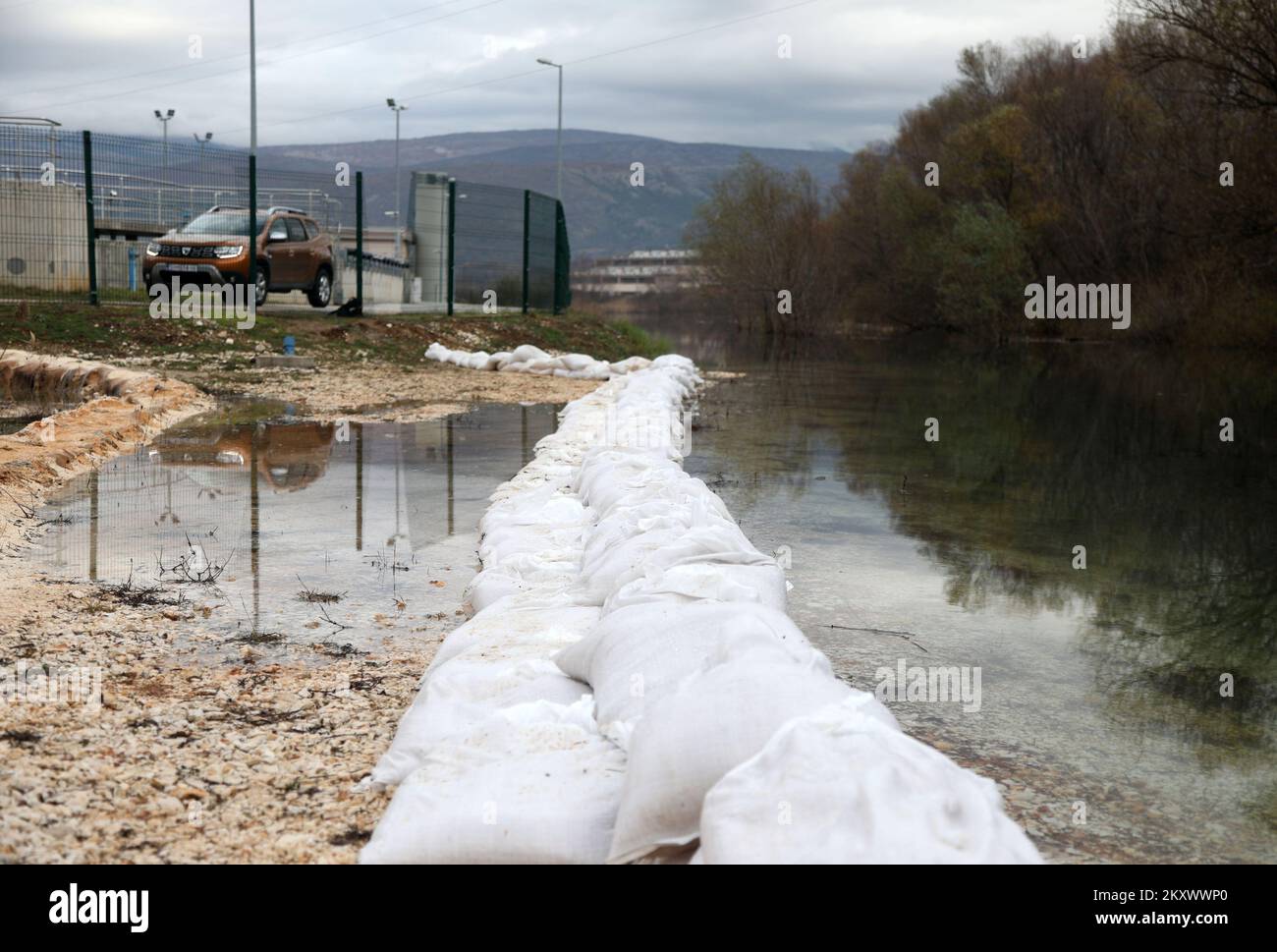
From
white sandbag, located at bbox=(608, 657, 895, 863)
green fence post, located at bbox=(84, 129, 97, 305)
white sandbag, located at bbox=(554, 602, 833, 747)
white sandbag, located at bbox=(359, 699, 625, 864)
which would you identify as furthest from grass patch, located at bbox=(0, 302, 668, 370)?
white sandbag, located at bbox=(608, 657, 895, 863)

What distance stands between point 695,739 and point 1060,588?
3.60 m

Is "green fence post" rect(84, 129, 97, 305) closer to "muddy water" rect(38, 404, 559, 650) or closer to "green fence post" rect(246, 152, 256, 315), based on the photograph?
"green fence post" rect(246, 152, 256, 315)

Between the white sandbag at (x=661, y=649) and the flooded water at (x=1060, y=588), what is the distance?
0.74m

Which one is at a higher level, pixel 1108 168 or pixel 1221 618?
pixel 1108 168

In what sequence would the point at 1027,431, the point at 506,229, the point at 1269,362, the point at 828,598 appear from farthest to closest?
1. the point at 1269,362
2. the point at 506,229
3. the point at 1027,431
4. the point at 828,598

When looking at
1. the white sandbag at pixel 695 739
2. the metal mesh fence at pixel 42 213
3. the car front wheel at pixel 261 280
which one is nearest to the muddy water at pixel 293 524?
the white sandbag at pixel 695 739

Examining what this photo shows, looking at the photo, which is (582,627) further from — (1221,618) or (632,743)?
(1221,618)

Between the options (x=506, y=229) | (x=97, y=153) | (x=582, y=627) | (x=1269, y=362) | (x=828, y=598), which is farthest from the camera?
(x=1269, y=362)

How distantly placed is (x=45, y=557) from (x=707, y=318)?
49459 millimetres

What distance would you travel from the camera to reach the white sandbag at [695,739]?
2.52 metres

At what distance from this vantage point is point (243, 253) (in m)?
16.8

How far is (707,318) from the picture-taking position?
5400 centimetres

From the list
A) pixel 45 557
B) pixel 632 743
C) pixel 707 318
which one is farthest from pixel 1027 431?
pixel 707 318

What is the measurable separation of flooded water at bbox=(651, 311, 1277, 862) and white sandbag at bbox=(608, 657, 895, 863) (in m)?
0.79
